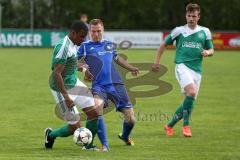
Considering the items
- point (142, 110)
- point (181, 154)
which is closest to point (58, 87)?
point (181, 154)

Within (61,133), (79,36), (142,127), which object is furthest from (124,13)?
(79,36)

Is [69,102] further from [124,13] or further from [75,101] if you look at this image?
[124,13]

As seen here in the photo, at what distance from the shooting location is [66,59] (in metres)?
9.62

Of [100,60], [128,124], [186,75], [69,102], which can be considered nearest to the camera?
[69,102]

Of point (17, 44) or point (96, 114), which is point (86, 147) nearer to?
point (96, 114)

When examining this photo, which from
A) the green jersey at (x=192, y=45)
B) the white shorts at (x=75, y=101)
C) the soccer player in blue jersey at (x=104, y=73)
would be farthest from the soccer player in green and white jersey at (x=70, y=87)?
the green jersey at (x=192, y=45)

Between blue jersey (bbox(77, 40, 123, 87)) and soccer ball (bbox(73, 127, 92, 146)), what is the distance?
1.06 m

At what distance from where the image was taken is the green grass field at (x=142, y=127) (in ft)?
32.2

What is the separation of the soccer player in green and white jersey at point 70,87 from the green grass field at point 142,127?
378 millimetres

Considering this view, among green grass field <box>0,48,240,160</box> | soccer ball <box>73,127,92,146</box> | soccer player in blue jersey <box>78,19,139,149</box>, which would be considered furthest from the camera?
soccer player in blue jersey <box>78,19,139,149</box>

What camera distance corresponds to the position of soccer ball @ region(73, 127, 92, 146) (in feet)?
31.8

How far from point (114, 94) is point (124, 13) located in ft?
195

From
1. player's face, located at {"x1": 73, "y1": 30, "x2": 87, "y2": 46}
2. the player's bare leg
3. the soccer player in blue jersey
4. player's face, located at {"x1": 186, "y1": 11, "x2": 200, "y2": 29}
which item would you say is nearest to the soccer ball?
the soccer player in blue jersey

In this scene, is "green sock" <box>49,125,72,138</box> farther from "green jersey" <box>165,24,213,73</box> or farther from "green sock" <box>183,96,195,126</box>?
"green jersey" <box>165,24,213,73</box>
